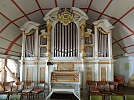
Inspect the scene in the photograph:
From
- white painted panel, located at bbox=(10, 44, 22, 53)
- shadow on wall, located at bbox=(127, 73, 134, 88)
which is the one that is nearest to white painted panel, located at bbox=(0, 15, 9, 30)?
white painted panel, located at bbox=(10, 44, 22, 53)

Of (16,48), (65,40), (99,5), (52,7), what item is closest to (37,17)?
(52,7)

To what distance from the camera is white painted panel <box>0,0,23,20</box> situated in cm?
600

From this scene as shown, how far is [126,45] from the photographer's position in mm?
8828

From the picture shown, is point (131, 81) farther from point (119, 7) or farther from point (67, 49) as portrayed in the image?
point (119, 7)

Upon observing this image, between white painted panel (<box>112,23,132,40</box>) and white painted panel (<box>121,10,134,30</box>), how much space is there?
0.45 m

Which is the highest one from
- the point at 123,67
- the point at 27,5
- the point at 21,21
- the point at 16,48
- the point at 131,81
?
the point at 27,5

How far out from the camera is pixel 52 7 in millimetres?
7656

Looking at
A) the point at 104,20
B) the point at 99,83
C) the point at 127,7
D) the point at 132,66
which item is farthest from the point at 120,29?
the point at 99,83

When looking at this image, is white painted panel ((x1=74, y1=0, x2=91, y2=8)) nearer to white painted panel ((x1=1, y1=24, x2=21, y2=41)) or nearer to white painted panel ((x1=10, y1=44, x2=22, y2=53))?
white painted panel ((x1=1, y1=24, x2=21, y2=41))

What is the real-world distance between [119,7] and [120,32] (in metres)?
2.17

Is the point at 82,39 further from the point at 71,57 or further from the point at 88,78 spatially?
the point at 88,78

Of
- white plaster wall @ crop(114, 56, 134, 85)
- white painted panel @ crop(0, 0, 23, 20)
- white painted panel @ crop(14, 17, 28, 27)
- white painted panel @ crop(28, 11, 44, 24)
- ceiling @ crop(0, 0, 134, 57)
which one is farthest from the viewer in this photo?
white plaster wall @ crop(114, 56, 134, 85)

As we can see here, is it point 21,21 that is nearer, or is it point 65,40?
point 65,40

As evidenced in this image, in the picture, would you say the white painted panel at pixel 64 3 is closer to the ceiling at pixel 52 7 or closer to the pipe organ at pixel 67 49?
the ceiling at pixel 52 7
